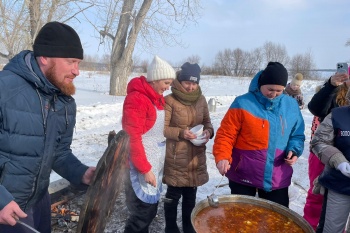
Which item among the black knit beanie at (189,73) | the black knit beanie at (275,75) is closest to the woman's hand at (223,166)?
the black knit beanie at (275,75)

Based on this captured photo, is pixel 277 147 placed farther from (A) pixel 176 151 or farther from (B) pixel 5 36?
(B) pixel 5 36

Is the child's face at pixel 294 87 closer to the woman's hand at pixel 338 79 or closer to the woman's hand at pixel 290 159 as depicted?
the woman's hand at pixel 338 79

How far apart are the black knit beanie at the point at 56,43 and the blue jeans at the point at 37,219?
1111mm

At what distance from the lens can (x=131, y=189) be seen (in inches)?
123

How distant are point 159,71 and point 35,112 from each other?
1.40 m

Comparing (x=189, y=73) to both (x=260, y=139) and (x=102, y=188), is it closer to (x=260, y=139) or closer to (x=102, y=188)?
(x=260, y=139)

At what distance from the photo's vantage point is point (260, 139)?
2998 millimetres

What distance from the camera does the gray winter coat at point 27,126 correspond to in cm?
192

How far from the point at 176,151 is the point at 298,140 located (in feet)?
4.35

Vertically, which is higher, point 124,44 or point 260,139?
point 124,44

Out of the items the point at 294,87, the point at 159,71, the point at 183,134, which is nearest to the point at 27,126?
the point at 159,71

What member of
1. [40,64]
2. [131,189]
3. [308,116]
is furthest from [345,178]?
[308,116]

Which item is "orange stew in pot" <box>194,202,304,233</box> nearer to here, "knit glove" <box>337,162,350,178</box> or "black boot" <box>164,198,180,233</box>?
"knit glove" <box>337,162,350,178</box>

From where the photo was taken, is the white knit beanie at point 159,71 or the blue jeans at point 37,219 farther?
the white knit beanie at point 159,71
